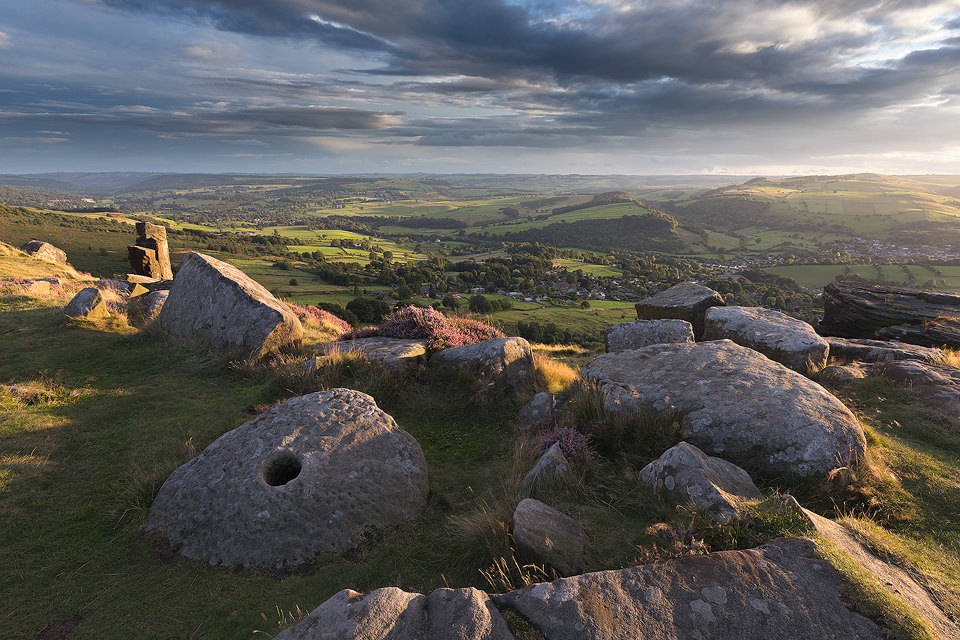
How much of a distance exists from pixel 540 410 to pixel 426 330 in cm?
547

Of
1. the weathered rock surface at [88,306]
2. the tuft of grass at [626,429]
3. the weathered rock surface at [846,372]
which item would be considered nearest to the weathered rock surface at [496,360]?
the tuft of grass at [626,429]

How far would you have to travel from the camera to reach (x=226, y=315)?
13094 millimetres

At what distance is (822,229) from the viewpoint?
18050cm

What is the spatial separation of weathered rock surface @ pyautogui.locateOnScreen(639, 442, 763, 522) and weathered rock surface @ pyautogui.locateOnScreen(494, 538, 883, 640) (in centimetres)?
96

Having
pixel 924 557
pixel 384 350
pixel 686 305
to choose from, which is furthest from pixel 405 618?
pixel 686 305

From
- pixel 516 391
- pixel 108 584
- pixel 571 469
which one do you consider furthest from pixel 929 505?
pixel 108 584

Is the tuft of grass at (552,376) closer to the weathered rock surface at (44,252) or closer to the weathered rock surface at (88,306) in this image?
the weathered rock surface at (88,306)

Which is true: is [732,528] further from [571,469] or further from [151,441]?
[151,441]

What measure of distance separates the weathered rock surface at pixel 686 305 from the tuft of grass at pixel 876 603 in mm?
14276

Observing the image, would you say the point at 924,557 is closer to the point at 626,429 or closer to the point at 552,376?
the point at 626,429

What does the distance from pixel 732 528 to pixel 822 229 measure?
23759 cm

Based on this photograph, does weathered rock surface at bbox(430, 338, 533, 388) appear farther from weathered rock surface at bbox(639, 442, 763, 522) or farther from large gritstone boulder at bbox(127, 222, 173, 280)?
large gritstone boulder at bbox(127, 222, 173, 280)

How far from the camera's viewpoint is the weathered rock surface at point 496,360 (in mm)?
10758

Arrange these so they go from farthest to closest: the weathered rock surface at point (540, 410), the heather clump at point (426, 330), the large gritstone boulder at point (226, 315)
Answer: the heather clump at point (426, 330) → the large gritstone boulder at point (226, 315) → the weathered rock surface at point (540, 410)
